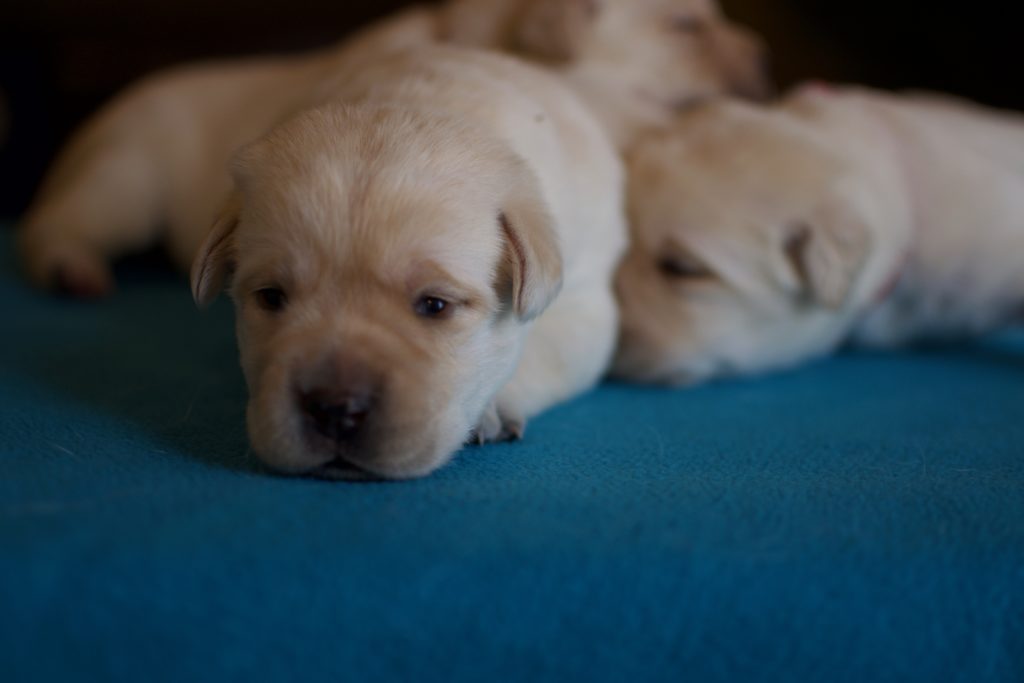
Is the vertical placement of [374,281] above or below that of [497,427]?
above

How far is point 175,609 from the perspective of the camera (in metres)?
1.45

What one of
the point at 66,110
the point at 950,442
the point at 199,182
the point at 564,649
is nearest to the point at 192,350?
the point at 199,182

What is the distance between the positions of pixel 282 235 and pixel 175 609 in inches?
31.7

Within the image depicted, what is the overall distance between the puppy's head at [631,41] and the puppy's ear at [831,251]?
37.7 inches

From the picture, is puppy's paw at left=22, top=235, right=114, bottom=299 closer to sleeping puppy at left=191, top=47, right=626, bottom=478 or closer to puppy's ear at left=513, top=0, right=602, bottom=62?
sleeping puppy at left=191, top=47, right=626, bottom=478

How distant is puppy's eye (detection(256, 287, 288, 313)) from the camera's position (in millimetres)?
2020

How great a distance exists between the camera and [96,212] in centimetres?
380

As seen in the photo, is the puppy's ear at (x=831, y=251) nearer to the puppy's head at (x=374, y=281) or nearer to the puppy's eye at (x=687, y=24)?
the puppy's head at (x=374, y=281)

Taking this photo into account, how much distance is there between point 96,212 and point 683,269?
7.59 ft

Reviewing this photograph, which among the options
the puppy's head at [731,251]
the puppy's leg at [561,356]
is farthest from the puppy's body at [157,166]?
the puppy's leg at [561,356]

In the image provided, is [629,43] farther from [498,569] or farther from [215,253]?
[498,569]

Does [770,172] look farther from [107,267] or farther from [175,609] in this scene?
[107,267]

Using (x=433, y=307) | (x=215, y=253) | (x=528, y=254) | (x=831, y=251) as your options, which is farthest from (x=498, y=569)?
(x=831, y=251)

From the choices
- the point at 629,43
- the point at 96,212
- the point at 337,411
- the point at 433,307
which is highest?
the point at 629,43
